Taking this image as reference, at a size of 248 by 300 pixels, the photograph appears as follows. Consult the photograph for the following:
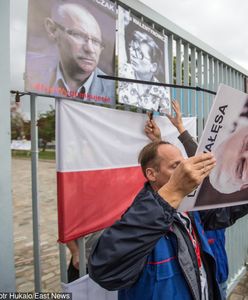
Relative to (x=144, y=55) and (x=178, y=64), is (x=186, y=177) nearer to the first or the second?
(x=144, y=55)

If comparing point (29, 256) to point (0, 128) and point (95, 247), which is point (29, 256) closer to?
point (0, 128)

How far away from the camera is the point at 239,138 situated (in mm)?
1343

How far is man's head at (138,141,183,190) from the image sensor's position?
4.71 feet

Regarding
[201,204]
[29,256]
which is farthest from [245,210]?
[29,256]

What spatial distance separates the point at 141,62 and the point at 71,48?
645 mm

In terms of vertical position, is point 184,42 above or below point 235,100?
above

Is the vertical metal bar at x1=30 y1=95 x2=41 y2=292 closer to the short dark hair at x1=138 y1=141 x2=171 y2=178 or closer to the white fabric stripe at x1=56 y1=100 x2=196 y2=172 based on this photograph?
the white fabric stripe at x1=56 y1=100 x2=196 y2=172

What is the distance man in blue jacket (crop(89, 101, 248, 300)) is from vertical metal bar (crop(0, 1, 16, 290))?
0.66 meters

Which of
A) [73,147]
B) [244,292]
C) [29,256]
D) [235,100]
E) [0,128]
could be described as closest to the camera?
[235,100]

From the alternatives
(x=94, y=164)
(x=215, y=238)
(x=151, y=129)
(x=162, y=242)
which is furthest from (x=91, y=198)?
(x=215, y=238)

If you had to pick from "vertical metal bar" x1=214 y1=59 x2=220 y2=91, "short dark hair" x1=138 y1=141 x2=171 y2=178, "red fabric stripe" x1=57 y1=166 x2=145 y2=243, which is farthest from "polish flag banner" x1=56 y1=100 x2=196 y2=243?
"vertical metal bar" x1=214 y1=59 x2=220 y2=91

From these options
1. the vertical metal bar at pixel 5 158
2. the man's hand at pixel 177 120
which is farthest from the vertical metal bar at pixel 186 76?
the vertical metal bar at pixel 5 158

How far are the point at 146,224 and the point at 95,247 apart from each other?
0.22 meters

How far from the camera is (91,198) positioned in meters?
1.86
